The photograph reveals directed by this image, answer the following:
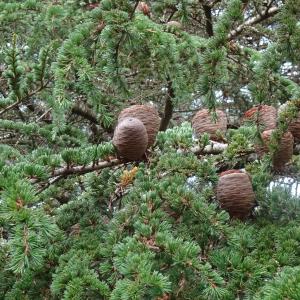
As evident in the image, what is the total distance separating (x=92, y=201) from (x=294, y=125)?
2.29 ft

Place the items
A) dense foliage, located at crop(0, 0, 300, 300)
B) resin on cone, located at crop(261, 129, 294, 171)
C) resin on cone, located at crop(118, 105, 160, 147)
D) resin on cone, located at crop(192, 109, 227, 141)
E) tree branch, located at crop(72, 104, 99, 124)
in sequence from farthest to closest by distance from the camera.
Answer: tree branch, located at crop(72, 104, 99, 124), resin on cone, located at crop(192, 109, 227, 141), resin on cone, located at crop(118, 105, 160, 147), resin on cone, located at crop(261, 129, 294, 171), dense foliage, located at crop(0, 0, 300, 300)

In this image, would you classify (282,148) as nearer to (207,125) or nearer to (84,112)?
(207,125)

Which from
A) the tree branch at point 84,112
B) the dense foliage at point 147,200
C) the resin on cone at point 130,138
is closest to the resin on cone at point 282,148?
the dense foliage at point 147,200

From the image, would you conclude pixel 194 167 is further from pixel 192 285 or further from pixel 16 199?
pixel 16 199

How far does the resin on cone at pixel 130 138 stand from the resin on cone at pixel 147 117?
0.12 meters

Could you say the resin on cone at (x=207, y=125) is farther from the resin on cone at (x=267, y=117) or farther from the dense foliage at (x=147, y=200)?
the resin on cone at (x=267, y=117)

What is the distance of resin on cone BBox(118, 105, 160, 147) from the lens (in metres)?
1.75

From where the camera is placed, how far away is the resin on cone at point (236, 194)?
1528mm

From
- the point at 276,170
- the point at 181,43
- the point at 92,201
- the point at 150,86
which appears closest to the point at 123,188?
the point at 92,201

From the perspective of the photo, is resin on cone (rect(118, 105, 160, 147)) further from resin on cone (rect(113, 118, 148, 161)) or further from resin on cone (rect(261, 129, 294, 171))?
resin on cone (rect(261, 129, 294, 171))

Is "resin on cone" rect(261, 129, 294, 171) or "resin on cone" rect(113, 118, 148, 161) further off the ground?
"resin on cone" rect(261, 129, 294, 171)

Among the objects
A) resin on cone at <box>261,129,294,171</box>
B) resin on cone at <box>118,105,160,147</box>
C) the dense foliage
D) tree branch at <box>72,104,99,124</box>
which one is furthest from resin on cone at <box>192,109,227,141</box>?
tree branch at <box>72,104,99,124</box>

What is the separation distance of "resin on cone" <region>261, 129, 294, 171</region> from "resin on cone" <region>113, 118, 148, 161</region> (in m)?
0.38

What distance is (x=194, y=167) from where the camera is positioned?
1.56 meters
